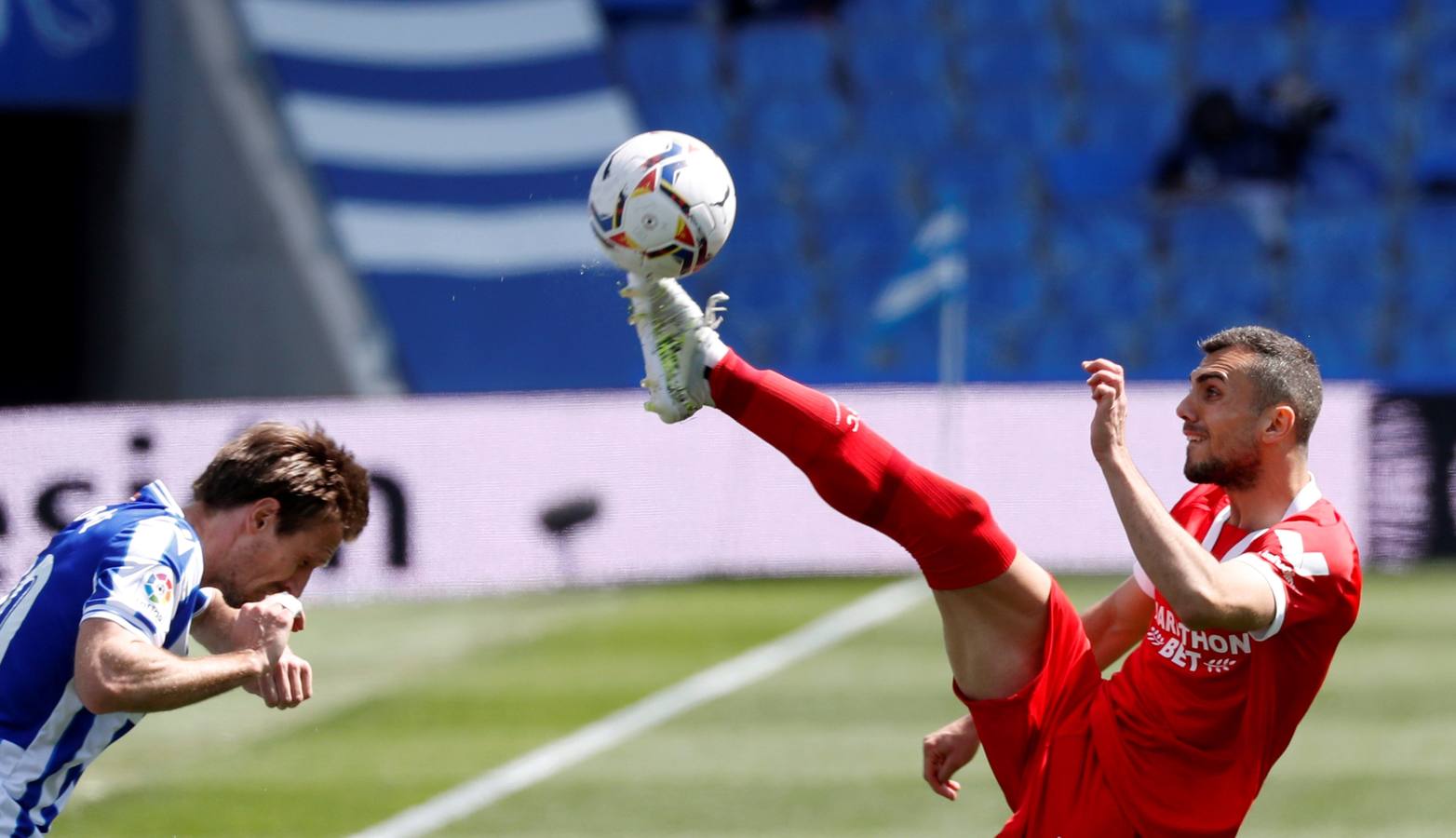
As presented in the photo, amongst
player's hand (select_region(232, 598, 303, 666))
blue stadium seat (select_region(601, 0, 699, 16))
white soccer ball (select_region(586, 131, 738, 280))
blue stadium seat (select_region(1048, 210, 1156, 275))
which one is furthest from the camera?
blue stadium seat (select_region(601, 0, 699, 16))

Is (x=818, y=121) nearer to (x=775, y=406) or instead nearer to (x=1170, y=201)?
(x=1170, y=201)

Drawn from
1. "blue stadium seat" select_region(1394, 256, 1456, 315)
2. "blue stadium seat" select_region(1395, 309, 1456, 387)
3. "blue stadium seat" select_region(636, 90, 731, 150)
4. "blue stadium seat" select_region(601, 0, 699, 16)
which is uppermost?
"blue stadium seat" select_region(601, 0, 699, 16)

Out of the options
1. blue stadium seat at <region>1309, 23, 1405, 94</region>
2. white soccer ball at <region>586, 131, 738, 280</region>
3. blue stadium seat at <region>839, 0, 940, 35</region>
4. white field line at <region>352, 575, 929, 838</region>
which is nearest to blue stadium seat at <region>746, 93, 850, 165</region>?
blue stadium seat at <region>839, 0, 940, 35</region>

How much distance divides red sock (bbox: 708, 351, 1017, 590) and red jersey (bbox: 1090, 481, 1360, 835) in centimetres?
49

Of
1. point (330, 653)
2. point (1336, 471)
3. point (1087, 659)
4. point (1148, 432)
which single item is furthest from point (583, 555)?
point (1087, 659)

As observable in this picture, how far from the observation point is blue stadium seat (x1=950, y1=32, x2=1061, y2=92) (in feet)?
58.9

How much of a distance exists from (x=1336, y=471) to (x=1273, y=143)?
18.4ft

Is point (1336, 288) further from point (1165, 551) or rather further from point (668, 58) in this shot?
point (1165, 551)

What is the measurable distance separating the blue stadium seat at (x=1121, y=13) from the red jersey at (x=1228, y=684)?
548 inches

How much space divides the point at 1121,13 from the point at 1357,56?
2158 mm

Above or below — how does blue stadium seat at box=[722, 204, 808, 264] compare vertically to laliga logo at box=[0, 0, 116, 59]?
below

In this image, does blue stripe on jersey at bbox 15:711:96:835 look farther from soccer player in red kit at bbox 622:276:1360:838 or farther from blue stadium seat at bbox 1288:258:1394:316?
blue stadium seat at bbox 1288:258:1394:316

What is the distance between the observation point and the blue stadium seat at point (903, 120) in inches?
708

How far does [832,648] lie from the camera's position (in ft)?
34.8
